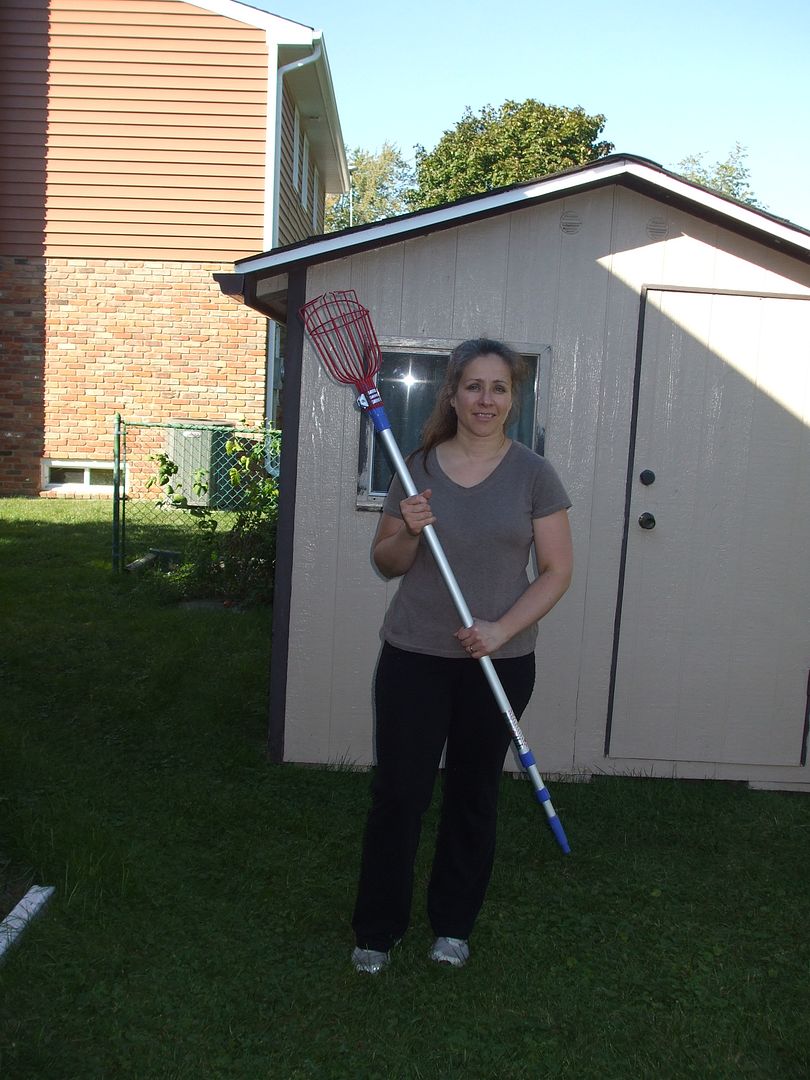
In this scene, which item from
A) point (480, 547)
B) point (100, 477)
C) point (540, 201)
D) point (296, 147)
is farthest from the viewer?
point (296, 147)

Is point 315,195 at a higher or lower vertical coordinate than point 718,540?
higher

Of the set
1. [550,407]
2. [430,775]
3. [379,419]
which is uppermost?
[550,407]

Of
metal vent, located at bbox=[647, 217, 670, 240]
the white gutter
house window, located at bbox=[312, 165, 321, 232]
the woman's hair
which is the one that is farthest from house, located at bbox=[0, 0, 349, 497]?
the woman's hair

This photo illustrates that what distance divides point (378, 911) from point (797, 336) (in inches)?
132

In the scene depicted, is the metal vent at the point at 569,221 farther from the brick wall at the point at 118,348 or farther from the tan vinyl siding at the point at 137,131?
the tan vinyl siding at the point at 137,131

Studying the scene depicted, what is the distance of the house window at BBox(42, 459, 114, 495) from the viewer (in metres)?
13.2

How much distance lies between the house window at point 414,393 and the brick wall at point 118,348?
808cm

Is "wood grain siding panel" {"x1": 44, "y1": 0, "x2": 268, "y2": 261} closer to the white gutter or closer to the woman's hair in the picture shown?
the woman's hair

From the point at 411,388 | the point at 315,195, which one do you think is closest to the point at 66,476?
the point at 315,195

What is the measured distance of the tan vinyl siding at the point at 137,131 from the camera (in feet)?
41.7

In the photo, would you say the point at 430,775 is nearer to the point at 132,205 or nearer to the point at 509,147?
the point at 132,205

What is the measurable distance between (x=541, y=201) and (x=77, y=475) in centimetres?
985

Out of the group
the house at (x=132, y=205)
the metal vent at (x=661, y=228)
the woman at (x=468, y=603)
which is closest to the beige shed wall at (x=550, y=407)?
the metal vent at (x=661, y=228)

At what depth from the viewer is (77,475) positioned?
44.0 ft
